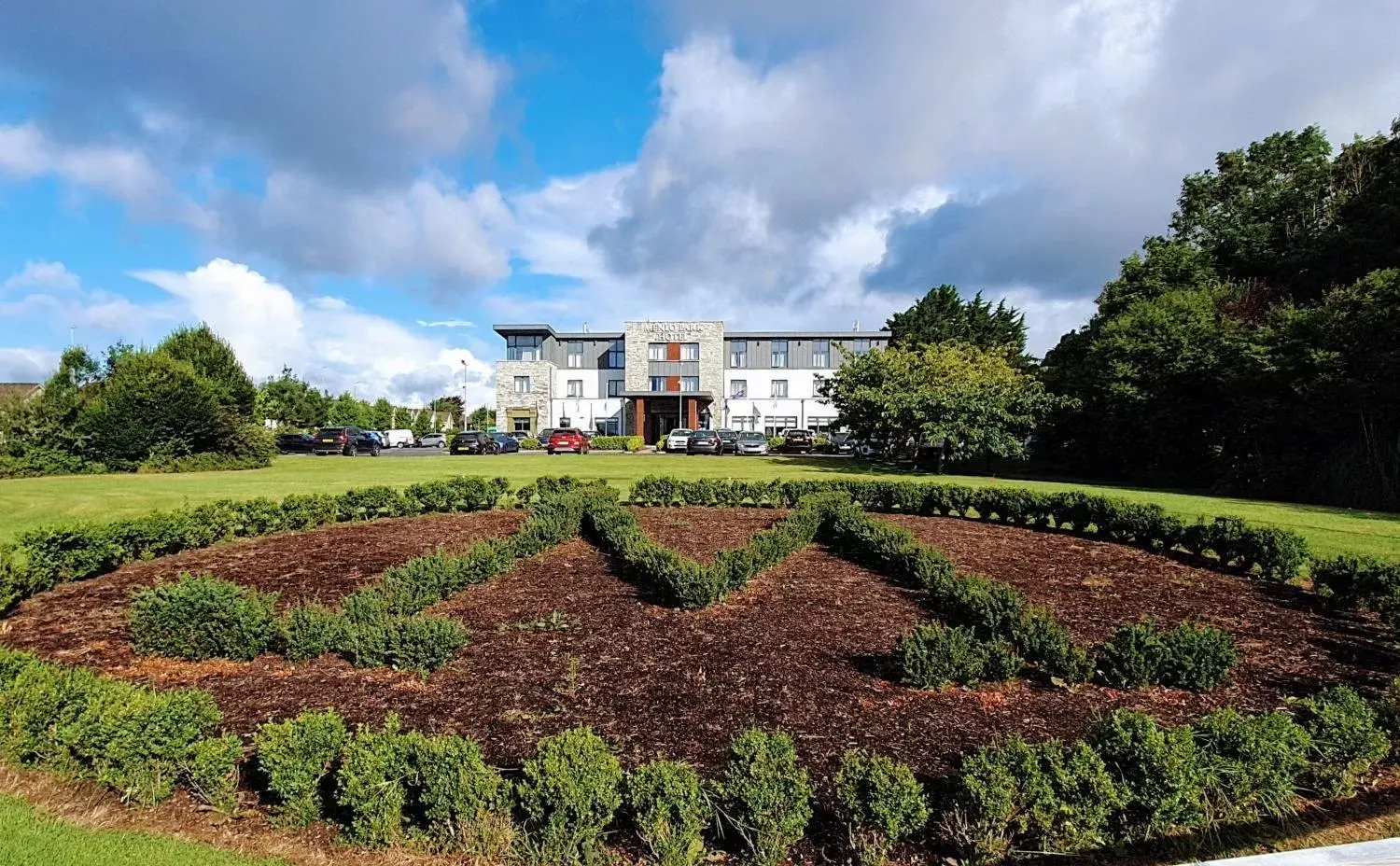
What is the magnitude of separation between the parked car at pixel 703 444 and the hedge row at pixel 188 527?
27.6 meters

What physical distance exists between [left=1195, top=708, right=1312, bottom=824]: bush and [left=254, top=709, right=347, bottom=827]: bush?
4.17 meters

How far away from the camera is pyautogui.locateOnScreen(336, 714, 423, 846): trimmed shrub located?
10.7ft

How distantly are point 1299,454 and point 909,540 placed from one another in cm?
1677

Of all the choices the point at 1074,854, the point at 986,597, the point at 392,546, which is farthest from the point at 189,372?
the point at 1074,854

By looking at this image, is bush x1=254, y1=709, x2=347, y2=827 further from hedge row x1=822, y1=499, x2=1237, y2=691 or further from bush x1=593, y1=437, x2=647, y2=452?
bush x1=593, y1=437, x2=647, y2=452

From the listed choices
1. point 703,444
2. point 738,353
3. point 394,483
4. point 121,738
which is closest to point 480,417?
point 738,353

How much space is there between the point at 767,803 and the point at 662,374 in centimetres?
5797

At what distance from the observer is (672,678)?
205 inches

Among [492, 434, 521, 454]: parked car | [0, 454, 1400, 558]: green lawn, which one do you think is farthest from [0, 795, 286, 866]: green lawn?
[492, 434, 521, 454]: parked car

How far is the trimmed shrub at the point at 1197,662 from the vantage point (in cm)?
510

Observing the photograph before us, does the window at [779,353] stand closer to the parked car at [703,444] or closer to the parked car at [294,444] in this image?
the parked car at [703,444]

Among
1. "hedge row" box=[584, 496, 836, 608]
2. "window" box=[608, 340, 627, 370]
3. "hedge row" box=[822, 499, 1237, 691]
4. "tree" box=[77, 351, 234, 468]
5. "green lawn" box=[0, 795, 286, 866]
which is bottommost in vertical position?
"green lawn" box=[0, 795, 286, 866]

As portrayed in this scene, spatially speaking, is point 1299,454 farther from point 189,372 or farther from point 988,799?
point 189,372

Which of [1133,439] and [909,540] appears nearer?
[909,540]
